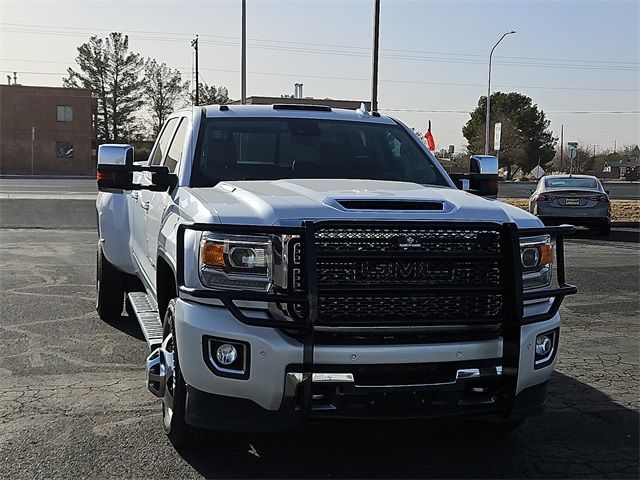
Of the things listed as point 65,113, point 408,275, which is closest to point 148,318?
point 408,275

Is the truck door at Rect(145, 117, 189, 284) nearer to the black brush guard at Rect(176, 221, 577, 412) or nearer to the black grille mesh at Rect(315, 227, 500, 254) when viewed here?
the black brush guard at Rect(176, 221, 577, 412)

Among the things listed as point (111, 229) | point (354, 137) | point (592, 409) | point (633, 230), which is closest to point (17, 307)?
point (111, 229)

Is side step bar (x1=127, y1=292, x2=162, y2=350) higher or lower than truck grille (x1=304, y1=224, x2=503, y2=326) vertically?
lower

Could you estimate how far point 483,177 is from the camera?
5.85 metres

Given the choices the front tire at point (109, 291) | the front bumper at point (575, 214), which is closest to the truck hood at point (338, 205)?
the front tire at point (109, 291)

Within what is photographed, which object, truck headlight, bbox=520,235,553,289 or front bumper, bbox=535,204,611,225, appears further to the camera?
front bumper, bbox=535,204,611,225

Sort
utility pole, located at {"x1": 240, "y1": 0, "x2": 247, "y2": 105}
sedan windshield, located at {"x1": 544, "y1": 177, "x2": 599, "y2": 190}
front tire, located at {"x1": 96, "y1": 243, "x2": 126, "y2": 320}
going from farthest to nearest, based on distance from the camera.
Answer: utility pole, located at {"x1": 240, "y1": 0, "x2": 247, "y2": 105} → sedan windshield, located at {"x1": 544, "y1": 177, "x2": 599, "y2": 190} → front tire, located at {"x1": 96, "y1": 243, "x2": 126, "y2": 320}

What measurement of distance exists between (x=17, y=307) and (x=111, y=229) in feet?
5.87

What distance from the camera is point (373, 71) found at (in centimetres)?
2447

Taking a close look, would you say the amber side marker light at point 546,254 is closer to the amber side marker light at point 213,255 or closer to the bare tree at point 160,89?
the amber side marker light at point 213,255

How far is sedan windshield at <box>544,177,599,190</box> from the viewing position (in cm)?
1944

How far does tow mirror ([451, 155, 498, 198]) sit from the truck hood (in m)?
1.04

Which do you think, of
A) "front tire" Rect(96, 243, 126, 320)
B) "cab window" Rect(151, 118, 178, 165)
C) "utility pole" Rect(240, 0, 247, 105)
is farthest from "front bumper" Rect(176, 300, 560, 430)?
"utility pole" Rect(240, 0, 247, 105)

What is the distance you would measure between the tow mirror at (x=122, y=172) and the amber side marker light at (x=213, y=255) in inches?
58.3
